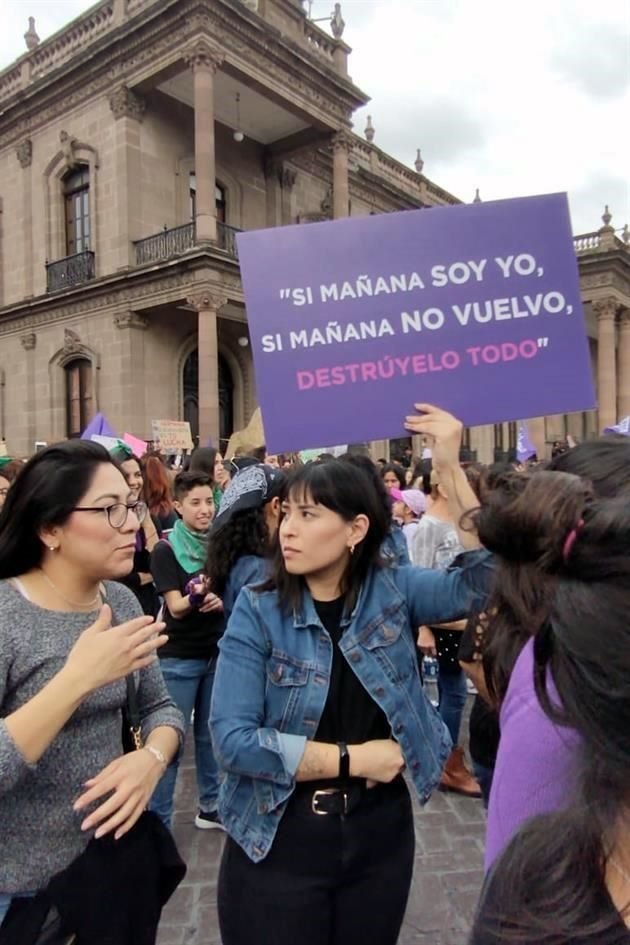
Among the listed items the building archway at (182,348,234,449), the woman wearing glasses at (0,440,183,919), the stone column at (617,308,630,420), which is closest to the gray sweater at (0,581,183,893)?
the woman wearing glasses at (0,440,183,919)

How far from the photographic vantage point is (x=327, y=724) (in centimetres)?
178

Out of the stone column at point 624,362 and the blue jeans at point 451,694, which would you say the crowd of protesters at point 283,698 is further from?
the stone column at point 624,362

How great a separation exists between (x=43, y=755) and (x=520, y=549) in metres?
1.24

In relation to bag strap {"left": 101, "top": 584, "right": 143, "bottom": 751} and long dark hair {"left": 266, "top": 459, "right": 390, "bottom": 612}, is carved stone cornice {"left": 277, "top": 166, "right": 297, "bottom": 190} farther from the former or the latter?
bag strap {"left": 101, "top": 584, "right": 143, "bottom": 751}

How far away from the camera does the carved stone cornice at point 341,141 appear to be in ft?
58.5

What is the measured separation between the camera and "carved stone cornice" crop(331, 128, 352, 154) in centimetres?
1783

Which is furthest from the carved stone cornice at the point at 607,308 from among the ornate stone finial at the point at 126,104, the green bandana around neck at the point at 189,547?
the green bandana around neck at the point at 189,547

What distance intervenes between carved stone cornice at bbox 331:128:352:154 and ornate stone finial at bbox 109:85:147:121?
5.21 meters

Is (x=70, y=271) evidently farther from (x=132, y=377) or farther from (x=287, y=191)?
(x=287, y=191)

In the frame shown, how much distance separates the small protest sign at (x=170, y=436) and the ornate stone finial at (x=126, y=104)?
8751mm

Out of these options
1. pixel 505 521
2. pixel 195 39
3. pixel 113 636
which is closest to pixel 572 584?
pixel 505 521

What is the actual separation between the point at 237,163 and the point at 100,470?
60.5 feet

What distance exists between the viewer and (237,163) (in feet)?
59.1

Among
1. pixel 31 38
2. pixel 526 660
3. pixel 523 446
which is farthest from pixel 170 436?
pixel 31 38
